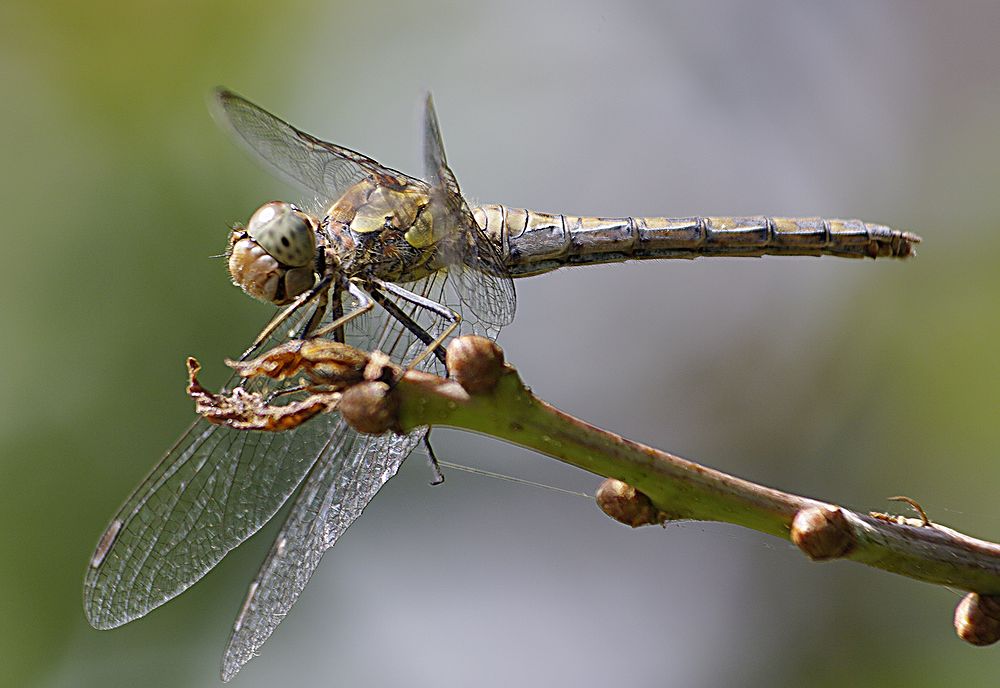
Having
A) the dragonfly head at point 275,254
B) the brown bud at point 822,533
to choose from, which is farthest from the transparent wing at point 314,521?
the brown bud at point 822,533

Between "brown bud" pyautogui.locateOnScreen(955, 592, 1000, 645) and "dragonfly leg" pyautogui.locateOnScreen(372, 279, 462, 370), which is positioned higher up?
"dragonfly leg" pyautogui.locateOnScreen(372, 279, 462, 370)

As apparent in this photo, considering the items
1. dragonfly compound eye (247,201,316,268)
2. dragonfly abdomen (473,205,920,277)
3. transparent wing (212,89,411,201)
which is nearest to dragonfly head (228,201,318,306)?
dragonfly compound eye (247,201,316,268)

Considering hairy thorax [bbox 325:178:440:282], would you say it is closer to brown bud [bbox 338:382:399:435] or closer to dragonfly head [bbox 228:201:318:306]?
dragonfly head [bbox 228:201:318:306]

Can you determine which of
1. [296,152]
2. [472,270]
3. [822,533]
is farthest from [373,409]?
[296,152]

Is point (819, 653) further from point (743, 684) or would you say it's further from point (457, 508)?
point (457, 508)

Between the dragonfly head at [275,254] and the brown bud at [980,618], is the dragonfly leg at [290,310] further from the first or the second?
the brown bud at [980,618]

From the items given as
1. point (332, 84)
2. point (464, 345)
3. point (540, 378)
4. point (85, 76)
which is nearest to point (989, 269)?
point (540, 378)
